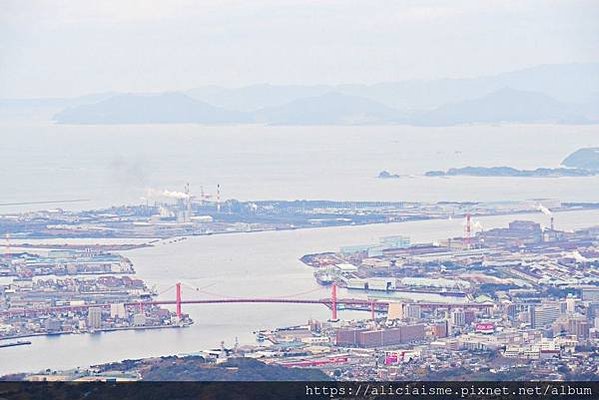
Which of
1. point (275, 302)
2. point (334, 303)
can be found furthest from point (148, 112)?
point (334, 303)

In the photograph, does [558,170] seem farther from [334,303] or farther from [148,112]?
[334,303]

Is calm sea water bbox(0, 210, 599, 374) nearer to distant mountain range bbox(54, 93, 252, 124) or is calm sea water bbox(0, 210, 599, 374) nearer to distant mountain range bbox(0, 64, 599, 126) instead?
distant mountain range bbox(0, 64, 599, 126)

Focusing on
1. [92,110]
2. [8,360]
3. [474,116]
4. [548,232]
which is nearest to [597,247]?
[548,232]

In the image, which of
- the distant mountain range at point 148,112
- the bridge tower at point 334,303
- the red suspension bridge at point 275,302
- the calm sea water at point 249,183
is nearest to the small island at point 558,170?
the calm sea water at point 249,183

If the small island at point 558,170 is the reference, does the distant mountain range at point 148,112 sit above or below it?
above

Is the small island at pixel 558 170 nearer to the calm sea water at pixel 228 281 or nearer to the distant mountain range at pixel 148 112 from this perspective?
the distant mountain range at pixel 148 112

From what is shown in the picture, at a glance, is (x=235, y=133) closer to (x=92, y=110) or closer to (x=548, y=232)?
(x=92, y=110)
